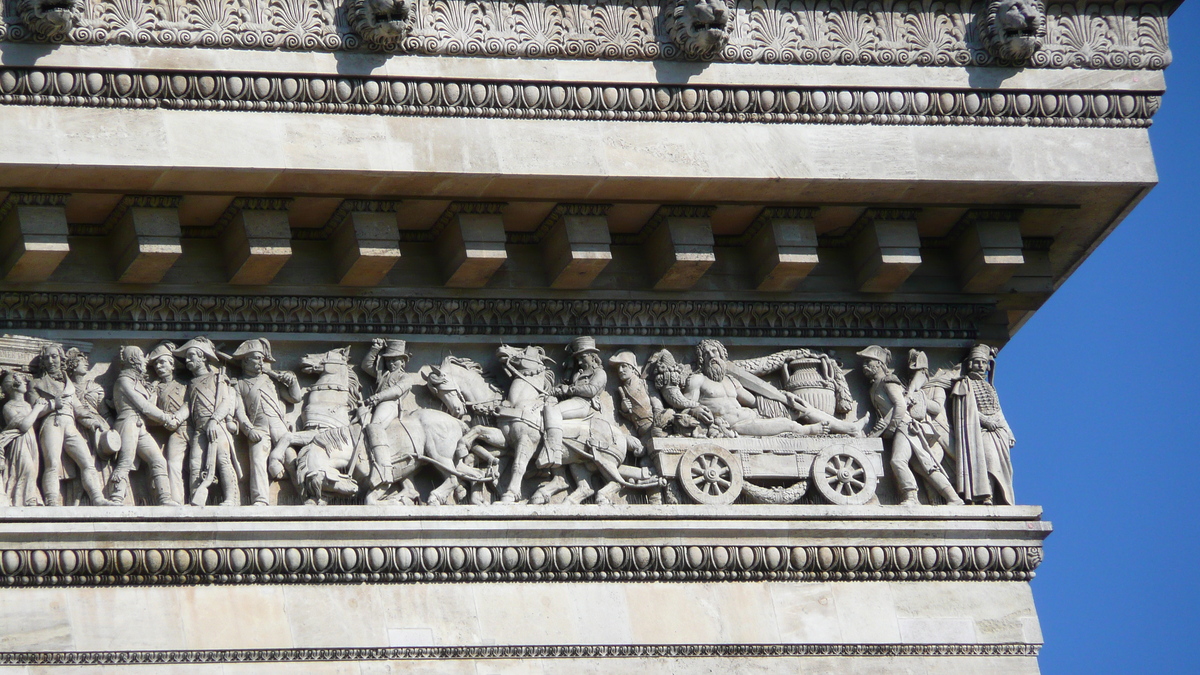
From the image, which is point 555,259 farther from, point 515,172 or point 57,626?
point 57,626

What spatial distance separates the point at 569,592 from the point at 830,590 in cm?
127

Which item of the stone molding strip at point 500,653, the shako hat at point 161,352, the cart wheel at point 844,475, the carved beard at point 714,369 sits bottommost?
the stone molding strip at point 500,653

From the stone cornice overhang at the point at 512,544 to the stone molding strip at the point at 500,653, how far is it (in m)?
0.32

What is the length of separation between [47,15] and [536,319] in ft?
8.96

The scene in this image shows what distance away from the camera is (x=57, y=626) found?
10766 millimetres

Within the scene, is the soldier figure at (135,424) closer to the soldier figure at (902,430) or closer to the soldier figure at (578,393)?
the soldier figure at (578,393)

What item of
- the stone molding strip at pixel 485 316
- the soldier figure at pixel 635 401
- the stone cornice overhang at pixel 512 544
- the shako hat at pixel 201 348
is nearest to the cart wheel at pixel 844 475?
the stone cornice overhang at pixel 512 544

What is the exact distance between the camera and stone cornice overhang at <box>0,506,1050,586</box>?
1091 cm

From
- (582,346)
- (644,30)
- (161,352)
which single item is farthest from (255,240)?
(644,30)

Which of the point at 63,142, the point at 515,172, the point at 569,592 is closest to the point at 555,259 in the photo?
the point at 515,172

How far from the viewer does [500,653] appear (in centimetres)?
1121

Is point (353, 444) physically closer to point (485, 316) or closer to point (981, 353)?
point (485, 316)

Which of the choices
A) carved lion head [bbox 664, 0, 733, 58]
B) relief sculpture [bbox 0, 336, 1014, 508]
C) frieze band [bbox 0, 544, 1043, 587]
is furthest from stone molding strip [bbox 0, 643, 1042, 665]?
carved lion head [bbox 664, 0, 733, 58]

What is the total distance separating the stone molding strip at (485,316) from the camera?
37.7 ft
